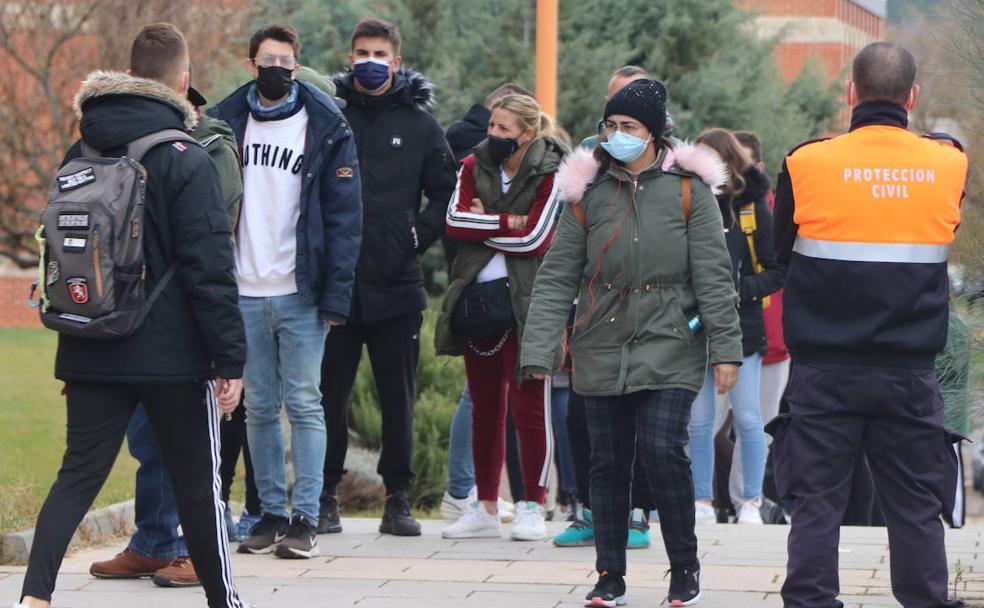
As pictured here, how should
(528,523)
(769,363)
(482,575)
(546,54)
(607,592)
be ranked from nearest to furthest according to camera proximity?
1. (607,592)
2. (482,575)
3. (528,523)
4. (769,363)
5. (546,54)

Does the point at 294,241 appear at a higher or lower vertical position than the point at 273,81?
lower

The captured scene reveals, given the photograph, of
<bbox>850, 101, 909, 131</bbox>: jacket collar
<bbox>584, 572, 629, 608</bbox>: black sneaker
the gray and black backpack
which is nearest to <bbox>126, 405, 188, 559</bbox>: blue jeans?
the gray and black backpack

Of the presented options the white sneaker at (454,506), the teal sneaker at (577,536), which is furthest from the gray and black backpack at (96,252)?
the white sneaker at (454,506)

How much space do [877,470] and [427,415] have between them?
5.75 metres

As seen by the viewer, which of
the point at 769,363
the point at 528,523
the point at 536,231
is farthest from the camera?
the point at 769,363

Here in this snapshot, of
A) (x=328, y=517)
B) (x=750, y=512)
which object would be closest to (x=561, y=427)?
(x=750, y=512)

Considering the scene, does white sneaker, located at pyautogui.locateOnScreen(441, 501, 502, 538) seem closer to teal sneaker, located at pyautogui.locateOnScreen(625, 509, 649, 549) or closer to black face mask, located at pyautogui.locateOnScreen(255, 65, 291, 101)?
teal sneaker, located at pyautogui.locateOnScreen(625, 509, 649, 549)

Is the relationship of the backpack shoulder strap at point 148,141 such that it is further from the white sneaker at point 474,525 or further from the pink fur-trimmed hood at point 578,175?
the white sneaker at point 474,525

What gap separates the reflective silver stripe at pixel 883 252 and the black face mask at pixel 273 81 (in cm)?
264

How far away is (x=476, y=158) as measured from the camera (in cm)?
721

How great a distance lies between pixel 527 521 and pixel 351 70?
224cm

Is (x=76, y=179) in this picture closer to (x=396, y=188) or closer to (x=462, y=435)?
(x=396, y=188)

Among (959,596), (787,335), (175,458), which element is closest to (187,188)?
(175,458)

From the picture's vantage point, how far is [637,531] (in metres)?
7.10
